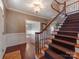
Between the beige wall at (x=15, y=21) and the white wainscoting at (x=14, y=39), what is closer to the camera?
the white wainscoting at (x=14, y=39)

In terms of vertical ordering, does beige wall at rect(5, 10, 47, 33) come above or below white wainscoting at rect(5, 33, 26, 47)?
above

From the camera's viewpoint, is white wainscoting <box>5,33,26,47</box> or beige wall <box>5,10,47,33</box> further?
beige wall <box>5,10,47,33</box>

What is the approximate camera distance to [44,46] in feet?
15.5

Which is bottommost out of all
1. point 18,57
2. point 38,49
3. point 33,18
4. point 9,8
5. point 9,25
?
point 18,57

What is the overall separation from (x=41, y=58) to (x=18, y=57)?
1.19 meters

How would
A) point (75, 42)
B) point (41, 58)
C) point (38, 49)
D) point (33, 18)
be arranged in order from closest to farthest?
point (75, 42), point (41, 58), point (38, 49), point (33, 18)

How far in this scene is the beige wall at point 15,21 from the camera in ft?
24.5

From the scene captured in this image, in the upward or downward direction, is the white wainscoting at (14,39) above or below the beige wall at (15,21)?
below

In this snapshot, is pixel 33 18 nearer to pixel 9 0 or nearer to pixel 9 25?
pixel 9 25

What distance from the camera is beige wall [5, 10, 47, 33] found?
746cm

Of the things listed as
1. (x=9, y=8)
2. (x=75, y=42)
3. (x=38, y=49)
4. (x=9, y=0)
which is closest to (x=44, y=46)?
(x=38, y=49)

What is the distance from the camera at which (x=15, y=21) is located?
793cm

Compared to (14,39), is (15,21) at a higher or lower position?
higher

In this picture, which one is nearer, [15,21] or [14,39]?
[14,39]
